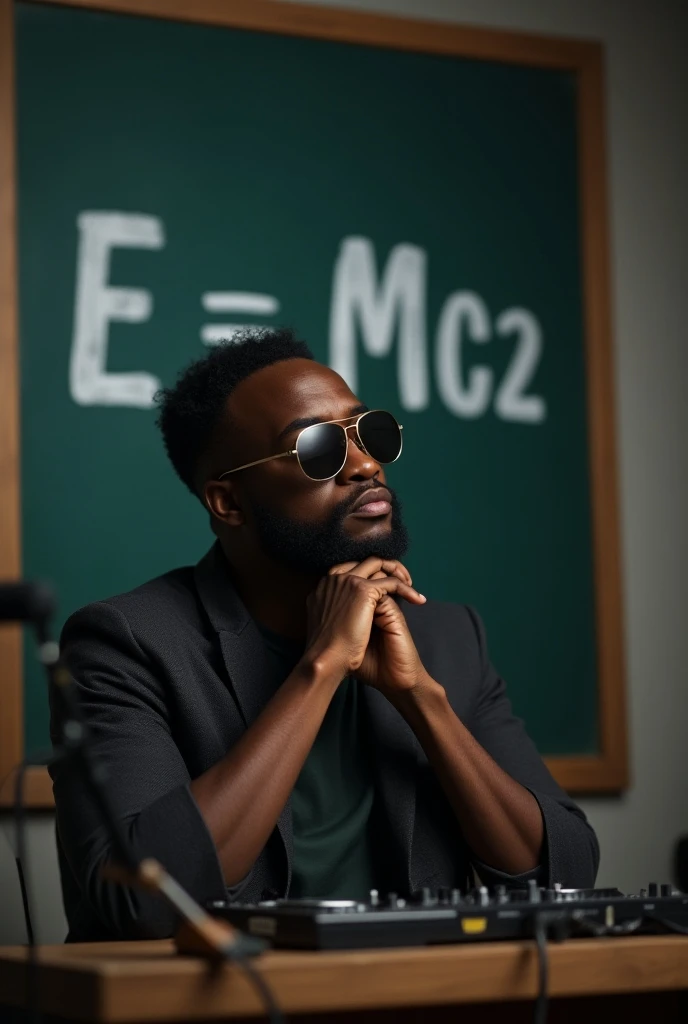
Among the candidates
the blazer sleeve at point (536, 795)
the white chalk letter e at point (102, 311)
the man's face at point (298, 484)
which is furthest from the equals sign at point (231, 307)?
the blazer sleeve at point (536, 795)

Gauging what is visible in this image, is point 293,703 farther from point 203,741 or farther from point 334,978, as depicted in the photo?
point 334,978

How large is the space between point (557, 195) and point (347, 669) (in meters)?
Answer: 1.64

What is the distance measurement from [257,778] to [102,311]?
4.24 feet

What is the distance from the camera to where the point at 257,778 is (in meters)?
1.62

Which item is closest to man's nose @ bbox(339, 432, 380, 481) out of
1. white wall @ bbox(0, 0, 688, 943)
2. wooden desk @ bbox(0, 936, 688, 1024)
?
wooden desk @ bbox(0, 936, 688, 1024)

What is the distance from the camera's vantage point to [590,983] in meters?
1.22

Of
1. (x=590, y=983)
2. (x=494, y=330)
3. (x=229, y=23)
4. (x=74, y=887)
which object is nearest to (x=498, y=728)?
(x=74, y=887)

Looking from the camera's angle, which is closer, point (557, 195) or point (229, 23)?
point (229, 23)

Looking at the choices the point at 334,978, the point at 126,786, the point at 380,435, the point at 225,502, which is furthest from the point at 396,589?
the point at 334,978

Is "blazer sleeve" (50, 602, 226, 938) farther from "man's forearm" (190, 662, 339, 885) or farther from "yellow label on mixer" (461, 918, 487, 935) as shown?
"yellow label on mixer" (461, 918, 487, 935)

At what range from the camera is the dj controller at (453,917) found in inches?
46.5

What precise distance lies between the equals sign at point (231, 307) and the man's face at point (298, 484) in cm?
58

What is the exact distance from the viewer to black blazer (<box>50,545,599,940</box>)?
1625mm

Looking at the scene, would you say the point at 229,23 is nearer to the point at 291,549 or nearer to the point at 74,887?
the point at 291,549
